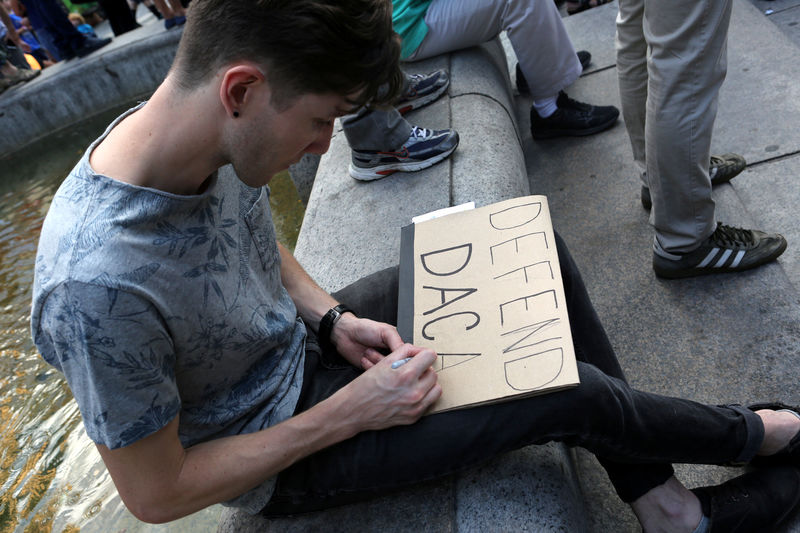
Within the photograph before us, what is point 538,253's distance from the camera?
5.10ft

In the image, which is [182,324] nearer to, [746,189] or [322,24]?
[322,24]

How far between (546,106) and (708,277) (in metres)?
1.43

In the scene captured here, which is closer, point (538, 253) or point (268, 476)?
point (268, 476)

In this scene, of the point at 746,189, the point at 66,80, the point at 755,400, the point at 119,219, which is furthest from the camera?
the point at 66,80

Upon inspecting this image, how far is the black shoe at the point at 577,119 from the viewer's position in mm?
3322

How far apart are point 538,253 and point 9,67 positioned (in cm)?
791

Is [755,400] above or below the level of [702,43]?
below

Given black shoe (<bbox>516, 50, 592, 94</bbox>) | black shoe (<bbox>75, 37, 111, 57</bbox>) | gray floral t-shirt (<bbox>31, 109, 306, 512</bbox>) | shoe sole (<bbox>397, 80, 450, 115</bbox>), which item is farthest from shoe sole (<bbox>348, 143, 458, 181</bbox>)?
black shoe (<bbox>75, 37, 111, 57</bbox>)

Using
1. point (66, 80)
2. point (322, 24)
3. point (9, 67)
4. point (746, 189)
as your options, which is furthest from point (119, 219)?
point (9, 67)

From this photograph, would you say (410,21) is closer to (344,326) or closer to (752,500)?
(344,326)

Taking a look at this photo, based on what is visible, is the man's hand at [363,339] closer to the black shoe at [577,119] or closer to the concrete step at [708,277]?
the concrete step at [708,277]

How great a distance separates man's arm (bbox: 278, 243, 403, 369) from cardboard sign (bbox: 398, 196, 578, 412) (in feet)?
0.19

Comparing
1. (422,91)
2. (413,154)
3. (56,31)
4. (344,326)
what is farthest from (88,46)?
(344,326)

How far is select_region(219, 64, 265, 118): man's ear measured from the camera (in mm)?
1095
